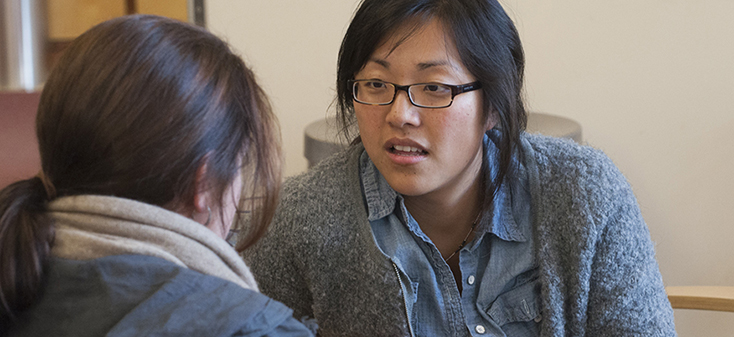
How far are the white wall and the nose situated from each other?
34.1 inches

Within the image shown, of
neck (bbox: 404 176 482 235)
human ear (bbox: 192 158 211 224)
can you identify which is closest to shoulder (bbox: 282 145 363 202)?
neck (bbox: 404 176 482 235)

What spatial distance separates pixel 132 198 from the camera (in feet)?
2.09

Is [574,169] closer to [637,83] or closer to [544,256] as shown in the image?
[544,256]

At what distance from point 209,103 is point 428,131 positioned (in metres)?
0.41

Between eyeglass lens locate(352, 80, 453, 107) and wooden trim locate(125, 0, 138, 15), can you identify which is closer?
eyeglass lens locate(352, 80, 453, 107)

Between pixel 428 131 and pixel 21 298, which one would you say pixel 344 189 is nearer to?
pixel 428 131

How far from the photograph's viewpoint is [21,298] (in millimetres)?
579

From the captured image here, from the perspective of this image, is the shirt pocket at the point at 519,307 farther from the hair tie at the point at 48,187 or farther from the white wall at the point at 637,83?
the white wall at the point at 637,83

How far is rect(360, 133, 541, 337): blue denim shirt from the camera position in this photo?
103cm

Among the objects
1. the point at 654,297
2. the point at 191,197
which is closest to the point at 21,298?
the point at 191,197

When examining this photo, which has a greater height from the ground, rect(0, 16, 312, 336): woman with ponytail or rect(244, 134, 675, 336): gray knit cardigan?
rect(0, 16, 312, 336): woman with ponytail

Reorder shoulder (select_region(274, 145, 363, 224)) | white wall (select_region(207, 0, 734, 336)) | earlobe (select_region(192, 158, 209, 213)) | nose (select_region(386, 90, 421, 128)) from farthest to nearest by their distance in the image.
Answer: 1. white wall (select_region(207, 0, 734, 336))
2. shoulder (select_region(274, 145, 363, 224))
3. nose (select_region(386, 90, 421, 128))
4. earlobe (select_region(192, 158, 209, 213))

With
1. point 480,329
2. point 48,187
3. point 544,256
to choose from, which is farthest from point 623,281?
point 48,187

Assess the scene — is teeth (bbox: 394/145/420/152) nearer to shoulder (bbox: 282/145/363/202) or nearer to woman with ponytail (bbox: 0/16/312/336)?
shoulder (bbox: 282/145/363/202)
